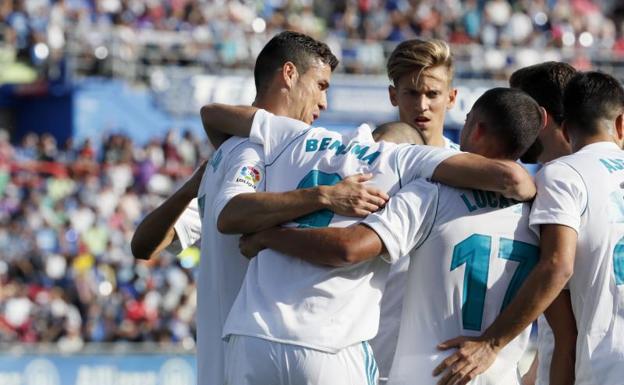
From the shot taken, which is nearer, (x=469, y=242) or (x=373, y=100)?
(x=469, y=242)

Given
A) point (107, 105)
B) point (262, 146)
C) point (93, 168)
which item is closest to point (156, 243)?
point (262, 146)

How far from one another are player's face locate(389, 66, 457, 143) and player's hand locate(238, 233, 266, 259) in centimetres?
154

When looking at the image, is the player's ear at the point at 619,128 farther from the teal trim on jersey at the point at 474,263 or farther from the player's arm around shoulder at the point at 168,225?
the player's arm around shoulder at the point at 168,225

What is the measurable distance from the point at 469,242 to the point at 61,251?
45.3ft

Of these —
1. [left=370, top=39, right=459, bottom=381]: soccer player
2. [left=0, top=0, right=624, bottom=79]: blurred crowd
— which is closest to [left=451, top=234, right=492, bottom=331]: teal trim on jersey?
[left=370, top=39, right=459, bottom=381]: soccer player

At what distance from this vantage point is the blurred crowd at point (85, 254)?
16.7 meters

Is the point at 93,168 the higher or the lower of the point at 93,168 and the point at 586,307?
the lower

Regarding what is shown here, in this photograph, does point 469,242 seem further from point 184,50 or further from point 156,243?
point 184,50

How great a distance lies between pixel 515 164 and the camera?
4785 mm

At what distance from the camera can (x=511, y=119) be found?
486 centimetres

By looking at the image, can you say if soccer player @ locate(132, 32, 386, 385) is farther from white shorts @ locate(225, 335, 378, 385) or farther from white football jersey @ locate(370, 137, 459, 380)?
white football jersey @ locate(370, 137, 459, 380)

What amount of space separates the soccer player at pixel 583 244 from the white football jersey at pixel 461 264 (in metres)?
0.06

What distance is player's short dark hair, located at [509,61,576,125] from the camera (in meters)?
5.64

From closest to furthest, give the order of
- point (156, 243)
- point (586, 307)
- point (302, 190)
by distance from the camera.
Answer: point (302, 190) < point (586, 307) < point (156, 243)
